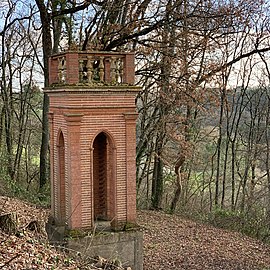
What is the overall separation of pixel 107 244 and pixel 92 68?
406 cm

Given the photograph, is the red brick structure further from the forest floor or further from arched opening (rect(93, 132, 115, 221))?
the forest floor

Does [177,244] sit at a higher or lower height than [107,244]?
lower

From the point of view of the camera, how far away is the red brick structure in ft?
37.2

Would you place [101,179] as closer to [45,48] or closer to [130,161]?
[130,161]

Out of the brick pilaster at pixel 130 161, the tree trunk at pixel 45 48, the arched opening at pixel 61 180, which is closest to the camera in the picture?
the brick pilaster at pixel 130 161

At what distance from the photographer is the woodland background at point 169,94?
16797mm

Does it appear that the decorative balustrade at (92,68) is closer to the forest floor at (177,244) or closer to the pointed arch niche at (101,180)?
the pointed arch niche at (101,180)

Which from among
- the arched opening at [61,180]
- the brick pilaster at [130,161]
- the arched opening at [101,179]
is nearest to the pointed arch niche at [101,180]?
the arched opening at [101,179]

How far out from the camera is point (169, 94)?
62.9 ft

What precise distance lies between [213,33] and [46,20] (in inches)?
231

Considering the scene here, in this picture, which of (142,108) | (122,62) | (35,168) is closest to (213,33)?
(142,108)

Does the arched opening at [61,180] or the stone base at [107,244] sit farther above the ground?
the arched opening at [61,180]

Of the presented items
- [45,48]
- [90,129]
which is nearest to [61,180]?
[90,129]

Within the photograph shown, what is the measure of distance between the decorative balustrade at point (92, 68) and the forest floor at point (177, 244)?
341 cm
